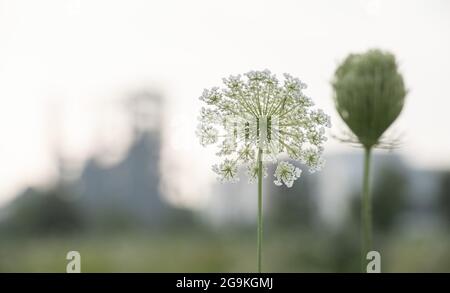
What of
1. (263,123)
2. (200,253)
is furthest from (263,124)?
(200,253)

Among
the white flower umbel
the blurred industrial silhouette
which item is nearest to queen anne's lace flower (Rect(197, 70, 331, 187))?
the white flower umbel

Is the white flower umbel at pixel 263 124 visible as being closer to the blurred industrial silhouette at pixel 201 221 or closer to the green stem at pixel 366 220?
the green stem at pixel 366 220

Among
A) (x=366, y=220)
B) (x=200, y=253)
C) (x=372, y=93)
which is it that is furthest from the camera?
(x=200, y=253)

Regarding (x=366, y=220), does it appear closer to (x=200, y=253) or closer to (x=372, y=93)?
(x=372, y=93)

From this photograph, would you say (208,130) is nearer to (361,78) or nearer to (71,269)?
(361,78)

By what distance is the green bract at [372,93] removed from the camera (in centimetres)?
199

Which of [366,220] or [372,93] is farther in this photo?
[372,93]

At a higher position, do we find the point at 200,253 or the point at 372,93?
the point at 372,93

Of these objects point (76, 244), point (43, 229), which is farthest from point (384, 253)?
point (76, 244)

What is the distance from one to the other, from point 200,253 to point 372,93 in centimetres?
2331

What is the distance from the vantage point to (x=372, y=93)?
2.02 metres

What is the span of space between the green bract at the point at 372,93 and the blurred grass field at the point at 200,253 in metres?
14.4

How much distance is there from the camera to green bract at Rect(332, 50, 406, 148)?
6.52 ft

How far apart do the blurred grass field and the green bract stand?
1442 cm
